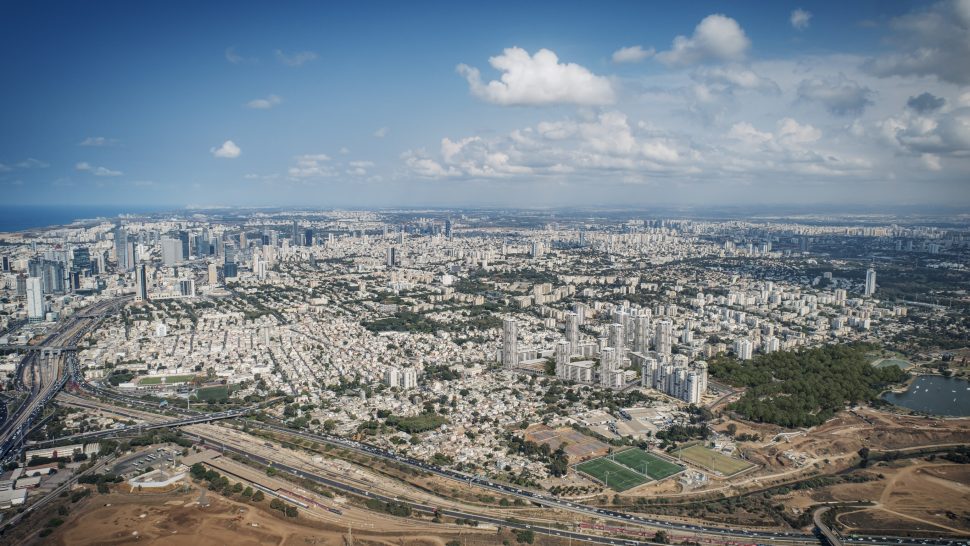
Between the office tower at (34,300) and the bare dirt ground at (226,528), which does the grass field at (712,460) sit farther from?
the office tower at (34,300)

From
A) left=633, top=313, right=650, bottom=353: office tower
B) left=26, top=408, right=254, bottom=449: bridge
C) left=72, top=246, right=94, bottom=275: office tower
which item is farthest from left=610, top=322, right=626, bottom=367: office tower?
left=72, top=246, right=94, bottom=275: office tower

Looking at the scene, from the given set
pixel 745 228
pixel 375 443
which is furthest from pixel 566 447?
pixel 745 228

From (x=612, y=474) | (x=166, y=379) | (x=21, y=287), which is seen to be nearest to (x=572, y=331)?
(x=612, y=474)

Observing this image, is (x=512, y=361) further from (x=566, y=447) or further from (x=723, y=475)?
(x=723, y=475)

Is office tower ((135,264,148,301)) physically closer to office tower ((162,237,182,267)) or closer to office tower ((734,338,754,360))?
office tower ((162,237,182,267))

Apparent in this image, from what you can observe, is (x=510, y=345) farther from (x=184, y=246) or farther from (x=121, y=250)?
(x=184, y=246)

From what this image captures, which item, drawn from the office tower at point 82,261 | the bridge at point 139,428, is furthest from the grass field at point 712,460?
the office tower at point 82,261

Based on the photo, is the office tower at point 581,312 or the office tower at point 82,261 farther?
the office tower at point 82,261
